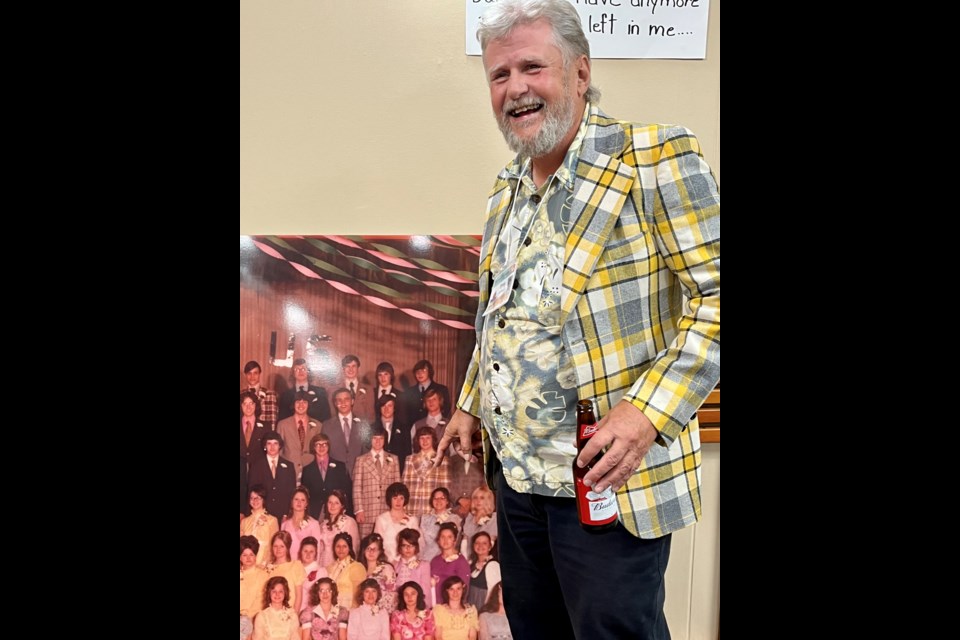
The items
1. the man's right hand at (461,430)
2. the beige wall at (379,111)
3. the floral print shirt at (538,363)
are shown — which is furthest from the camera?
the beige wall at (379,111)

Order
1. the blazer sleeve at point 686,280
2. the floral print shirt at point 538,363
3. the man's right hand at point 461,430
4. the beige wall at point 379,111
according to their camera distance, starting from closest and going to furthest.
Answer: the blazer sleeve at point 686,280 → the floral print shirt at point 538,363 → the man's right hand at point 461,430 → the beige wall at point 379,111

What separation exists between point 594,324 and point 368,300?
2.49 feet

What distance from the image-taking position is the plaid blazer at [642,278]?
1.22 meters

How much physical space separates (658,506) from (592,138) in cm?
76

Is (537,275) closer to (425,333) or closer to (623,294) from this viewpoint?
(623,294)

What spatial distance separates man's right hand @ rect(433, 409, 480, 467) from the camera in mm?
1671

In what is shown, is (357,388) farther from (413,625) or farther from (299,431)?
(413,625)

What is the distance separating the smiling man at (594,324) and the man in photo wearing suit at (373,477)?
0.47m

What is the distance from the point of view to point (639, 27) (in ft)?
5.81

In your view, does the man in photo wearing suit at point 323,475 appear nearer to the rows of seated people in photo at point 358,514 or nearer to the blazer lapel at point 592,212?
the rows of seated people in photo at point 358,514

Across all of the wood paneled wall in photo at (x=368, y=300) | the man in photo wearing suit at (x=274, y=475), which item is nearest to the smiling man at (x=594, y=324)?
the wood paneled wall in photo at (x=368, y=300)

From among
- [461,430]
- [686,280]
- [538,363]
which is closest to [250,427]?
[461,430]

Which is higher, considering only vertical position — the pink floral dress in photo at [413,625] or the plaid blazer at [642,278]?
the plaid blazer at [642,278]
